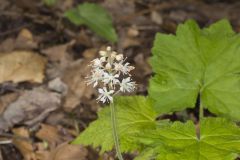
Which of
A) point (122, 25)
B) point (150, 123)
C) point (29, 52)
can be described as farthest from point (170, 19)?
point (150, 123)

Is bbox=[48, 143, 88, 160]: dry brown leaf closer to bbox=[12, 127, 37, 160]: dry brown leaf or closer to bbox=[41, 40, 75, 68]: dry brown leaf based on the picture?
bbox=[12, 127, 37, 160]: dry brown leaf

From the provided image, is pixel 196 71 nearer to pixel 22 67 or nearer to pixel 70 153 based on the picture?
pixel 70 153

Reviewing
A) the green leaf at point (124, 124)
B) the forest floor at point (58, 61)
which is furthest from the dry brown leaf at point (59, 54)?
the green leaf at point (124, 124)

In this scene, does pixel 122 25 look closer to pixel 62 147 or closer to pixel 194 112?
pixel 194 112

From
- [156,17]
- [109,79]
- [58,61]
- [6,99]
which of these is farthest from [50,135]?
[156,17]

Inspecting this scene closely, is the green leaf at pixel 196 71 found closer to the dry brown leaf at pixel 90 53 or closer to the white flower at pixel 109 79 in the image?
the white flower at pixel 109 79
